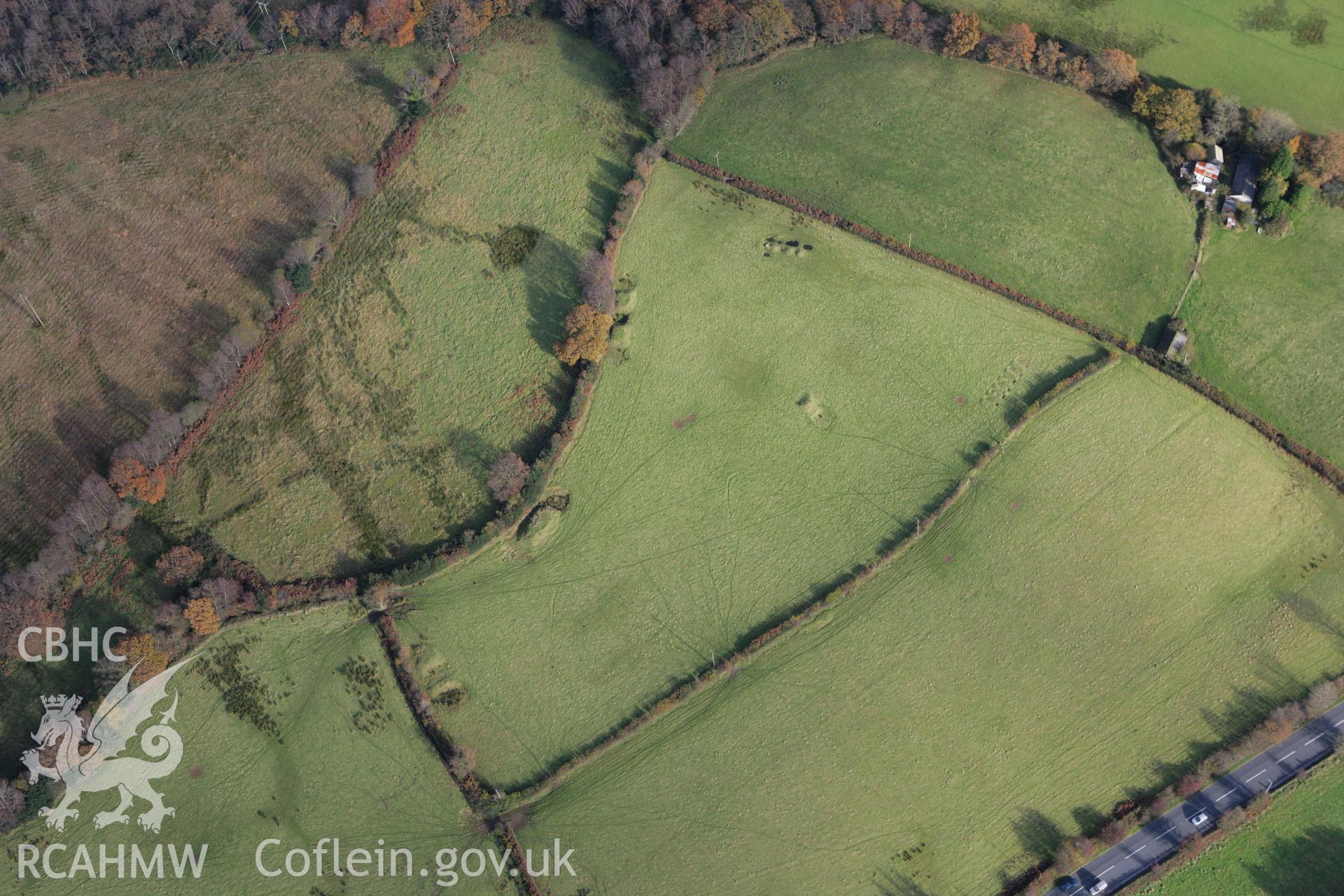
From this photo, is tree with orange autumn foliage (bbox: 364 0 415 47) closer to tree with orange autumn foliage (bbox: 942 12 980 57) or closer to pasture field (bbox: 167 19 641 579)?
pasture field (bbox: 167 19 641 579)

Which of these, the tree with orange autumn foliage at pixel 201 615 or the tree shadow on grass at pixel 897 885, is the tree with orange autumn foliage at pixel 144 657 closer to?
the tree with orange autumn foliage at pixel 201 615

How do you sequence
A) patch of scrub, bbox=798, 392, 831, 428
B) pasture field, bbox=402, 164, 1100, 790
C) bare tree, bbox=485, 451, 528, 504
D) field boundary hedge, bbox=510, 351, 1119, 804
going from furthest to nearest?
patch of scrub, bbox=798, 392, 831, 428 < bare tree, bbox=485, 451, 528, 504 < pasture field, bbox=402, 164, 1100, 790 < field boundary hedge, bbox=510, 351, 1119, 804

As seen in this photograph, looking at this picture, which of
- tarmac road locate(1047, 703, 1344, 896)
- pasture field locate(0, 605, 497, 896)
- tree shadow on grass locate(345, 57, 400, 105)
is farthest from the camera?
tree shadow on grass locate(345, 57, 400, 105)

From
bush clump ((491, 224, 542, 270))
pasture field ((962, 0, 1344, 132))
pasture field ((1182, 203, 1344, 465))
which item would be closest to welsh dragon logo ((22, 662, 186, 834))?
bush clump ((491, 224, 542, 270))

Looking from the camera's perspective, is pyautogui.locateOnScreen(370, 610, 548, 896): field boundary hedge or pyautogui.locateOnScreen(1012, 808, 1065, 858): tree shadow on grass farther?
pyautogui.locateOnScreen(370, 610, 548, 896): field boundary hedge

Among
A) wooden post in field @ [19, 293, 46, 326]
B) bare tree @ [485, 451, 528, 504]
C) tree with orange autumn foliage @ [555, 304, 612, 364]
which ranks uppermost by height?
wooden post in field @ [19, 293, 46, 326]

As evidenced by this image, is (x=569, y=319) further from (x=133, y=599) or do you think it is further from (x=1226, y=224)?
(x=1226, y=224)
